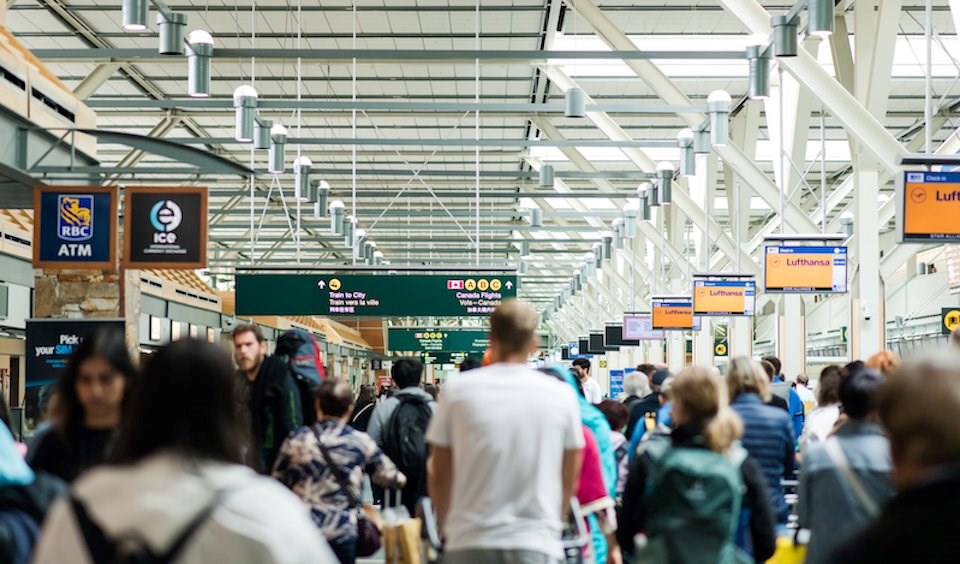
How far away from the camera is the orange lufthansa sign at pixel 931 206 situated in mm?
12500

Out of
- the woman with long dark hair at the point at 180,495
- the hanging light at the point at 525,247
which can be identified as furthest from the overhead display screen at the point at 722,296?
the woman with long dark hair at the point at 180,495

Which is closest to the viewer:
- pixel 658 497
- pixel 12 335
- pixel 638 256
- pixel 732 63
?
pixel 658 497

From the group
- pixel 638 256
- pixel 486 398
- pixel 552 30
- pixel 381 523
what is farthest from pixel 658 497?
pixel 638 256

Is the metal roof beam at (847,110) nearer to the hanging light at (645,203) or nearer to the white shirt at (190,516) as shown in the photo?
the hanging light at (645,203)

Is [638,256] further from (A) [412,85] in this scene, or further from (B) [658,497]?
(B) [658,497]

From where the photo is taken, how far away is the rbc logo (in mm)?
12961

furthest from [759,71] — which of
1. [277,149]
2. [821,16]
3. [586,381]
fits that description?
[277,149]

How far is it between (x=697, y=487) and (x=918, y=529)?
7.13 feet

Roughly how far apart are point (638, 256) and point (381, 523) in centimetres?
3638

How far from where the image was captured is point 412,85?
28.1m

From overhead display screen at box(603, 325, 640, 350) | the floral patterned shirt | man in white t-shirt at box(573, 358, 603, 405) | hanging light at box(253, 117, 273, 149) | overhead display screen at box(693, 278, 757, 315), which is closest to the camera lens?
the floral patterned shirt

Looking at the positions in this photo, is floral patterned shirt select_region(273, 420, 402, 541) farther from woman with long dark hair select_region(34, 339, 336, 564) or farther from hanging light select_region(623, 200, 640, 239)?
hanging light select_region(623, 200, 640, 239)

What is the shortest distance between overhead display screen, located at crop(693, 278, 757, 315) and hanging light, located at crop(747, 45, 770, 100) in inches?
349

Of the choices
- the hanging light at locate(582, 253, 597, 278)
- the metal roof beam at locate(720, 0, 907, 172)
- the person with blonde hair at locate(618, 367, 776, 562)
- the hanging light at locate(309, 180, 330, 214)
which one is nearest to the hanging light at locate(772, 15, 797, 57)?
the metal roof beam at locate(720, 0, 907, 172)
